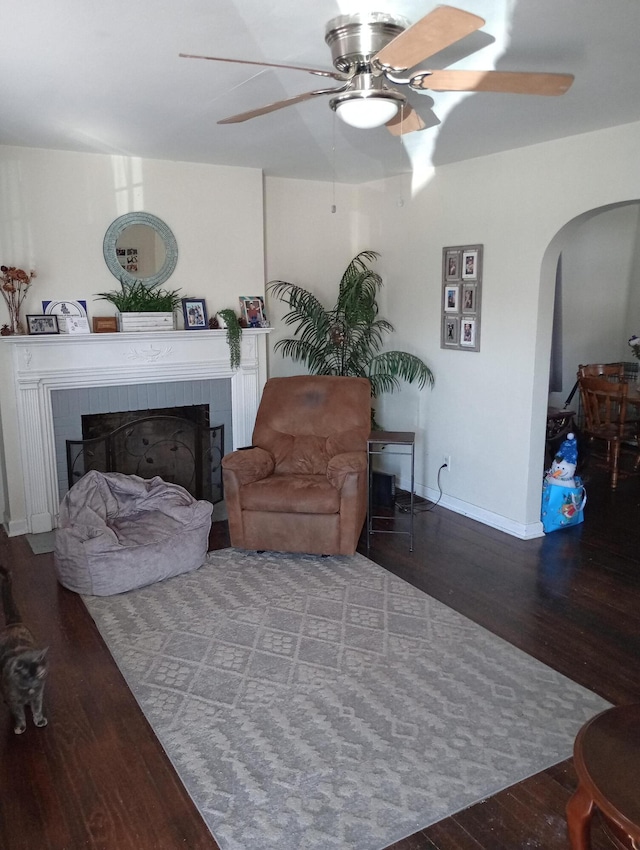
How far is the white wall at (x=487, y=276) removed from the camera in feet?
12.6

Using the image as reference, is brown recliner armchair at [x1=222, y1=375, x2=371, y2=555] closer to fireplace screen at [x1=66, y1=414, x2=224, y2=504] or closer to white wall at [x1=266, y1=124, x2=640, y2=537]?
fireplace screen at [x1=66, y1=414, x2=224, y2=504]

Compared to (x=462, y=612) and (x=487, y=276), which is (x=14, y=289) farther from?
(x=462, y=612)

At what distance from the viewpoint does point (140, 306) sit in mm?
4457

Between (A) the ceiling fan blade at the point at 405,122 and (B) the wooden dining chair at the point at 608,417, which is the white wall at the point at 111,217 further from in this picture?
(B) the wooden dining chair at the point at 608,417

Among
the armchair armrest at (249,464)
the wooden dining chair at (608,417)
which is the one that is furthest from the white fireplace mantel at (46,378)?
the wooden dining chair at (608,417)

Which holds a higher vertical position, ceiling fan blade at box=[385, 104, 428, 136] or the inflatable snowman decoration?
ceiling fan blade at box=[385, 104, 428, 136]

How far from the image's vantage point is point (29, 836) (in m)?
1.98

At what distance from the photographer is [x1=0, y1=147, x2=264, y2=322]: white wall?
4137mm

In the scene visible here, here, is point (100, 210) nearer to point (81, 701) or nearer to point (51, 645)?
point (51, 645)

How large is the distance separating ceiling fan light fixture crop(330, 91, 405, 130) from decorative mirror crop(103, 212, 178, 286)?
102 inches

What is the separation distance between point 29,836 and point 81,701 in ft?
2.20

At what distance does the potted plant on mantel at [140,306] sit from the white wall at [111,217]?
0.26ft

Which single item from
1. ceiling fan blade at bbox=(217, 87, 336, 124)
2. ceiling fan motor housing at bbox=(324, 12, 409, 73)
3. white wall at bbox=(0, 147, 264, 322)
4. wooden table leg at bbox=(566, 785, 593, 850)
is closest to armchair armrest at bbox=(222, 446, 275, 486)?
white wall at bbox=(0, 147, 264, 322)

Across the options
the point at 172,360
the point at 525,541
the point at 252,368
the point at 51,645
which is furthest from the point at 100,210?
the point at 525,541
